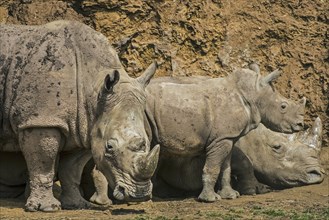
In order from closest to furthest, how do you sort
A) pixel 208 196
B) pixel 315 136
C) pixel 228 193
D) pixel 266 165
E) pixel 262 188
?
pixel 208 196 → pixel 228 193 → pixel 262 188 → pixel 266 165 → pixel 315 136

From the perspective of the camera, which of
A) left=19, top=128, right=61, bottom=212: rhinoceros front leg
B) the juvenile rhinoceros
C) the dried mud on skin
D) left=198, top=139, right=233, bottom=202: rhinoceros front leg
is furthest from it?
the dried mud on skin

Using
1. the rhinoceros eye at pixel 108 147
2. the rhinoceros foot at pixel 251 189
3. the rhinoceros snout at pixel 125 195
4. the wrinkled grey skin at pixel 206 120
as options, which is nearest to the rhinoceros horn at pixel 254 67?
the wrinkled grey skin at pixel 206 120

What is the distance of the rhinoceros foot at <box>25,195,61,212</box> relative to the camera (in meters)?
11.8

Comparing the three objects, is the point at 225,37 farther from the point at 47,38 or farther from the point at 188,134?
the point at 47,38

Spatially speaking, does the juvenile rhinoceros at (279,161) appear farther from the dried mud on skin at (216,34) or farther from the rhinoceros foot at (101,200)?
the rhinoceros foot at (101,200)

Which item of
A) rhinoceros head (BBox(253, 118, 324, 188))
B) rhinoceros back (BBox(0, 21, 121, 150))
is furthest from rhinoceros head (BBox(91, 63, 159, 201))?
rhinoceros head (BBox(253, 118, 324, 188))

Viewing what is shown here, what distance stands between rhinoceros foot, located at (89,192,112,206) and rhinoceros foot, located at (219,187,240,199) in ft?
5.45

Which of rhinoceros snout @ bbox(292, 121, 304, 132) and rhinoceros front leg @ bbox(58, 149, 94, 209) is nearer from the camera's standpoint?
rhinoceros front leg @ bbox(58, 149, 94, 209)

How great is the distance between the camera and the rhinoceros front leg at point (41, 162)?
11773 millimetres

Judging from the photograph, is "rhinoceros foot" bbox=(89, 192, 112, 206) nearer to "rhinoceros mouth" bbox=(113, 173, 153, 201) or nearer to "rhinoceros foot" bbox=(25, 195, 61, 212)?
"rhinoceros foot" bbox=(25, 195, 61, 212)

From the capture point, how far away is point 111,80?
1167 centimetres

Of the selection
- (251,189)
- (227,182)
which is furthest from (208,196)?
(251,189)

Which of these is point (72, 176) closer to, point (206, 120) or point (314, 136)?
point (206, 120)

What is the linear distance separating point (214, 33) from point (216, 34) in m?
0.04
